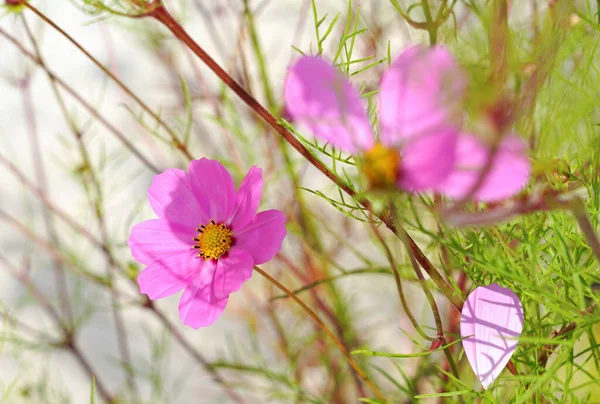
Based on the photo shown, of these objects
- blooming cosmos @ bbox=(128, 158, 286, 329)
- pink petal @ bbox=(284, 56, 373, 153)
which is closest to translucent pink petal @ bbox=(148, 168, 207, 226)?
blooming cosmos @ bbox=(128, 158, 286, 329)

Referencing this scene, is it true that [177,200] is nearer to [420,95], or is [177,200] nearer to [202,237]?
[202,237]

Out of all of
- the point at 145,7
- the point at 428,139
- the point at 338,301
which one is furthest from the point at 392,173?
the point at 338,301

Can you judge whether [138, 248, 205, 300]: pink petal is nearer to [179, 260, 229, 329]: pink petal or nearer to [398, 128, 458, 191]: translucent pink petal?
[179, 260, 229, 329]: pink petal

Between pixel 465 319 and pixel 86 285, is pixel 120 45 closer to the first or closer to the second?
pixel 86 285

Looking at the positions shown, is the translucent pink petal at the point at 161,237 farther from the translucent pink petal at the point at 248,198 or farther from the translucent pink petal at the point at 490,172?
the translucent pink petal at the point at 490,172

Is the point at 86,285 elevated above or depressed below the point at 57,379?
above

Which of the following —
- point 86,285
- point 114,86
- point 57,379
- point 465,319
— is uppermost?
point 114,86
